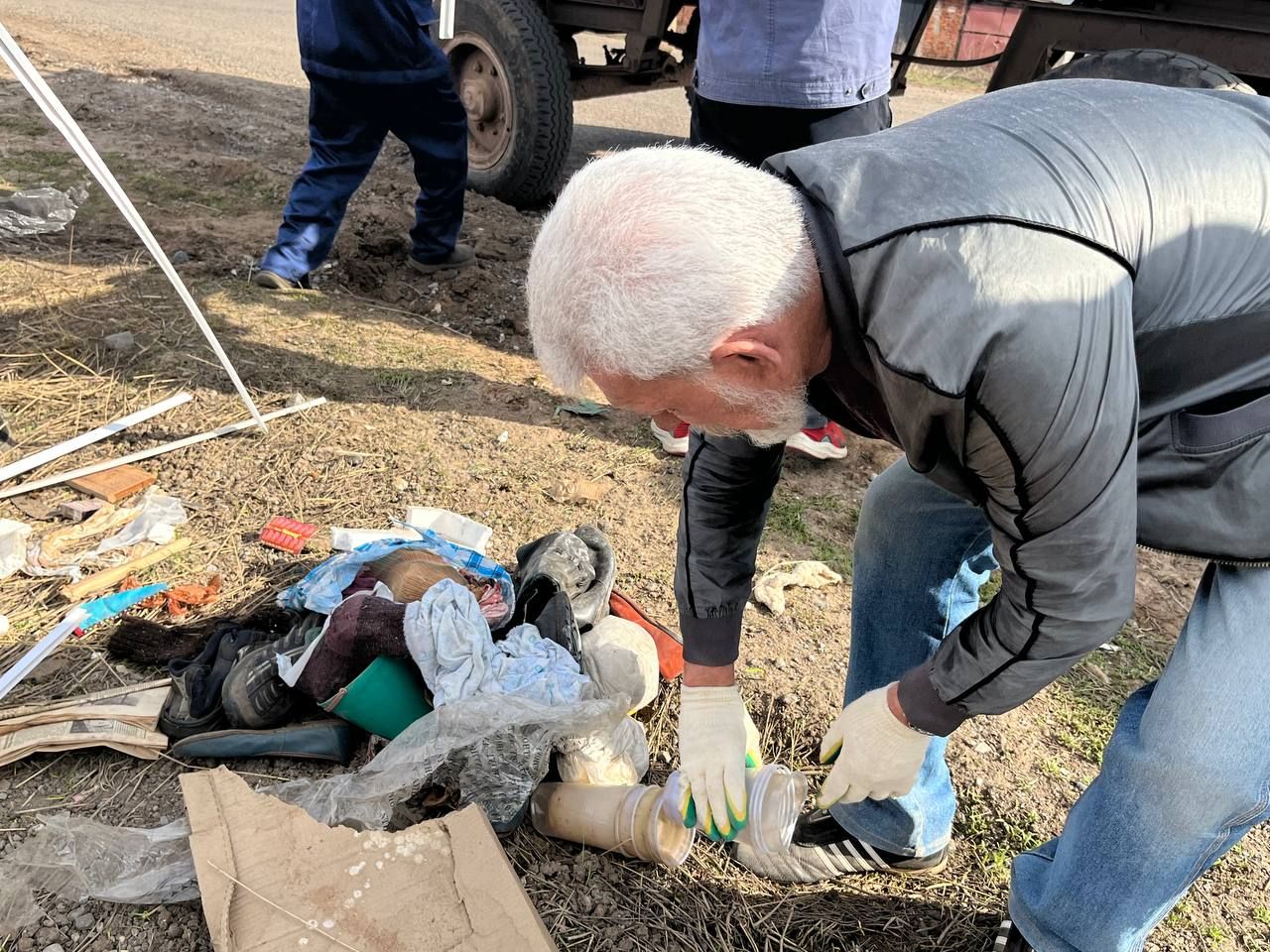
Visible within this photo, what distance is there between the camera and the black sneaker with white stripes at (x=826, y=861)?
1.81 metres

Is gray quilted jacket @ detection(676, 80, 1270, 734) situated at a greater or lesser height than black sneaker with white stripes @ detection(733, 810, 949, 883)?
greater

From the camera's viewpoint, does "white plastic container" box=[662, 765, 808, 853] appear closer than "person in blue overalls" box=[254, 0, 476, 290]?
Yes

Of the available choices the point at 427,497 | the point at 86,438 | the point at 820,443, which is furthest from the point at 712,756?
the point at 86,438

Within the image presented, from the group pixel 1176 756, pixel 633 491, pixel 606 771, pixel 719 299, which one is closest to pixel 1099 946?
pixel 1176 756

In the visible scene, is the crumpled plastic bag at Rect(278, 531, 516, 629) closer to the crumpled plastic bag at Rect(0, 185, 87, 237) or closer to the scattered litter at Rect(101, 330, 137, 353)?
the scattered litter at Rect(101, 330, 137, 353)

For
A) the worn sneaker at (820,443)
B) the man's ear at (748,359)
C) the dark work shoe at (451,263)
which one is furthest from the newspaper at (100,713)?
the dark work shoe at (451,263)

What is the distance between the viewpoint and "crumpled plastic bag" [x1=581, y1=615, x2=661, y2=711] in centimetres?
199

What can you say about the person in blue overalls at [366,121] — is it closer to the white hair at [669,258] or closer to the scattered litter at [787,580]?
the scattered litter at [787,580]

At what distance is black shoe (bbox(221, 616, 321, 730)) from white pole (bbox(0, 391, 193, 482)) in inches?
46.9

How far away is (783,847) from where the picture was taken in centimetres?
173

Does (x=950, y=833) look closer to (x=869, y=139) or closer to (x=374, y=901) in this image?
(x=374, y=901)

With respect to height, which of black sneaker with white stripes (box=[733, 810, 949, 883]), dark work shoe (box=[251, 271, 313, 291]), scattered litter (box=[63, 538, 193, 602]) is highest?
dark work shoe (box=[251, 271, 313, 291])

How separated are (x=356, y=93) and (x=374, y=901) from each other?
3.21 m

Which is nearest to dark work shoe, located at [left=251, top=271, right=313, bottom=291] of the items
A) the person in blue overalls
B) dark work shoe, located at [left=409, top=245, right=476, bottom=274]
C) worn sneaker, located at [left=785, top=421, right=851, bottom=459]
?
the person in blue overalls
